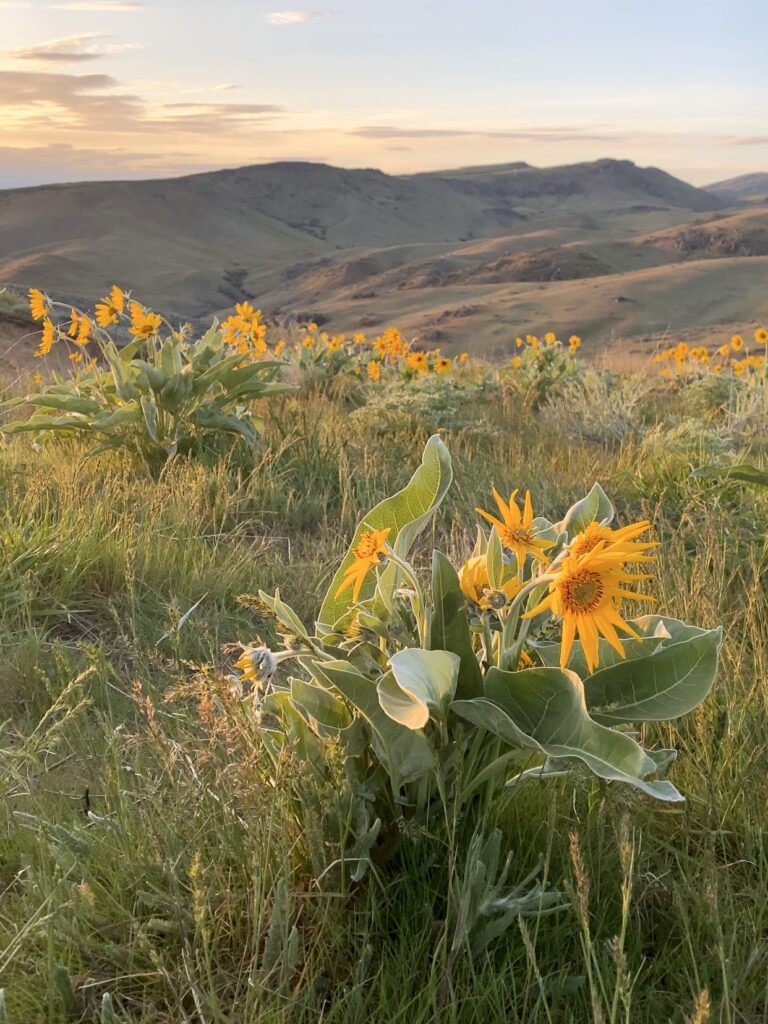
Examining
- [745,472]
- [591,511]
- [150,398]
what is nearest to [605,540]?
[591,511]

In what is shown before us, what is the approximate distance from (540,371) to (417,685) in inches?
282

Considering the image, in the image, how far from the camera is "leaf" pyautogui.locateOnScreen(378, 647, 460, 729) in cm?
129

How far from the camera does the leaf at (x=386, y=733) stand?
1.42 metres

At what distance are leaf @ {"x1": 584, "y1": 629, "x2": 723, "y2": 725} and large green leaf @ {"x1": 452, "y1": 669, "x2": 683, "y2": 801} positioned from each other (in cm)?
11

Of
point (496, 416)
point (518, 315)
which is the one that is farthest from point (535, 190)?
point (496, 416)

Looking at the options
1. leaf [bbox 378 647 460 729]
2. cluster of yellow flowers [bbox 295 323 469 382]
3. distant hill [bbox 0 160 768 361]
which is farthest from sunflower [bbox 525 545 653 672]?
distant hill [bbox 0 160 768 361]

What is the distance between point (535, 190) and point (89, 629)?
6987 inches

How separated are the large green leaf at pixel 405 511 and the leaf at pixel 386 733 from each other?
224mm

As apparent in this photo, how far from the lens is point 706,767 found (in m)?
1.87

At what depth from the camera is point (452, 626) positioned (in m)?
1.51

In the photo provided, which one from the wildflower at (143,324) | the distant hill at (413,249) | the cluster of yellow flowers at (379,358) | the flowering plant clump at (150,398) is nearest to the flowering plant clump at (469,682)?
the flowering plant clump at (150,398)

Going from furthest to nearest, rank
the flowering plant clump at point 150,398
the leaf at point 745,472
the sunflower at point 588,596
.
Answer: the flowering plant clump at point 150,398 → the leaf at point 745,472 → the sunflower at point 588,596

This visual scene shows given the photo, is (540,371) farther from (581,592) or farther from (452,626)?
(581,592)

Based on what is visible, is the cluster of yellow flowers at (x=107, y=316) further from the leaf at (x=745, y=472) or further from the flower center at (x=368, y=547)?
the flower center at (x=368, y=547)
